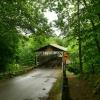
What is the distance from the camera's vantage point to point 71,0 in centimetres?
2484

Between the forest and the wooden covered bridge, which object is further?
the wooden covered bridge

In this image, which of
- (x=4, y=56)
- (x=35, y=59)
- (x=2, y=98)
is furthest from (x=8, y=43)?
(x=35, y=59)

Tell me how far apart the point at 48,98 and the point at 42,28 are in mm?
10641

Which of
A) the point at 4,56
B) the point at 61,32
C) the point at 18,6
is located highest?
the point at 18,6

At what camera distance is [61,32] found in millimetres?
25359

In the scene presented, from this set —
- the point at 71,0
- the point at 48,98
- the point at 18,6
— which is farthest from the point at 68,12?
the point at 48,98

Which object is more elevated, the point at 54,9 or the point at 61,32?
the point at 54,9

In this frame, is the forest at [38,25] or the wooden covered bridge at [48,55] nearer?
the forest at [38,25]

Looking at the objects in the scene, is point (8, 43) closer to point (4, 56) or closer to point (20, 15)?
point (4, 56)

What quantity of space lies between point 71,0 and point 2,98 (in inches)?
523

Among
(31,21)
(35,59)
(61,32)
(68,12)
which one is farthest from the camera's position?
(35,59)

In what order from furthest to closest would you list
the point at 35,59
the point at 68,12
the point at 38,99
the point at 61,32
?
the point at 35,59, the point at 68,12, the point at 61,32, the point at 38,99

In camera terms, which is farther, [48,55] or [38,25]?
[48,55]

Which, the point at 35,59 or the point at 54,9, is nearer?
the point at 54,9
